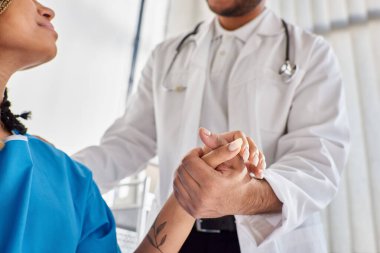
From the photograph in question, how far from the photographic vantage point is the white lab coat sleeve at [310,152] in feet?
2.78

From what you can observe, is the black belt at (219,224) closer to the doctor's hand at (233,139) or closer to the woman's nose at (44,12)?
the doctor's hand at (233,139)

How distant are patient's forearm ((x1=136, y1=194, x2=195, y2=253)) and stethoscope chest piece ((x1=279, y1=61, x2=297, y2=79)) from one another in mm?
550

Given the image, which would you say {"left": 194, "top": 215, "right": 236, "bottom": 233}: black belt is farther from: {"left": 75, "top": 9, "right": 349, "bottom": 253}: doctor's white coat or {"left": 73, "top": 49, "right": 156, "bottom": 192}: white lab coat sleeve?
{"left": 73, "top": 49, "right": 156, "bottom": 192}: white lab coat sleeve

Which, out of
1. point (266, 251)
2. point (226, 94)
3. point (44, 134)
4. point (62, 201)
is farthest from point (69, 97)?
point (266, 251)

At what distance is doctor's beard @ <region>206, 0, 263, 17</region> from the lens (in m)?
1.29

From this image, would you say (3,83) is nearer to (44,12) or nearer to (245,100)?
(44,12)

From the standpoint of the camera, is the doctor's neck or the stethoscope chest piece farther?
the doctor's neck

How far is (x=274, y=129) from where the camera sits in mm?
1121

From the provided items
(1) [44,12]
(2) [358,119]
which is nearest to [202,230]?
(1) [44,12]

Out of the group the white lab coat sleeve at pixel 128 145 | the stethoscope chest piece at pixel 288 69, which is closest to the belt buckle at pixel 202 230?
the white lab coat sleeve at pixel 128 145

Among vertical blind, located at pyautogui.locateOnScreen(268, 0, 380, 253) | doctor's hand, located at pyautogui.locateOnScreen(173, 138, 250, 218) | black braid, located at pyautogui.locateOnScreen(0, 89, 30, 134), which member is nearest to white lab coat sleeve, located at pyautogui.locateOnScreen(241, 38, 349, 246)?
doctor's hand, located at pyautogui.locateOnScreen(173, 138, 250, 218)

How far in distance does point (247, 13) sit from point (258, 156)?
30.8 inches

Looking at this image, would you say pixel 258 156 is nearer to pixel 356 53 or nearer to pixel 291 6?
pixel 356 53

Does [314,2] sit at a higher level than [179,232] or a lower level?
higher
